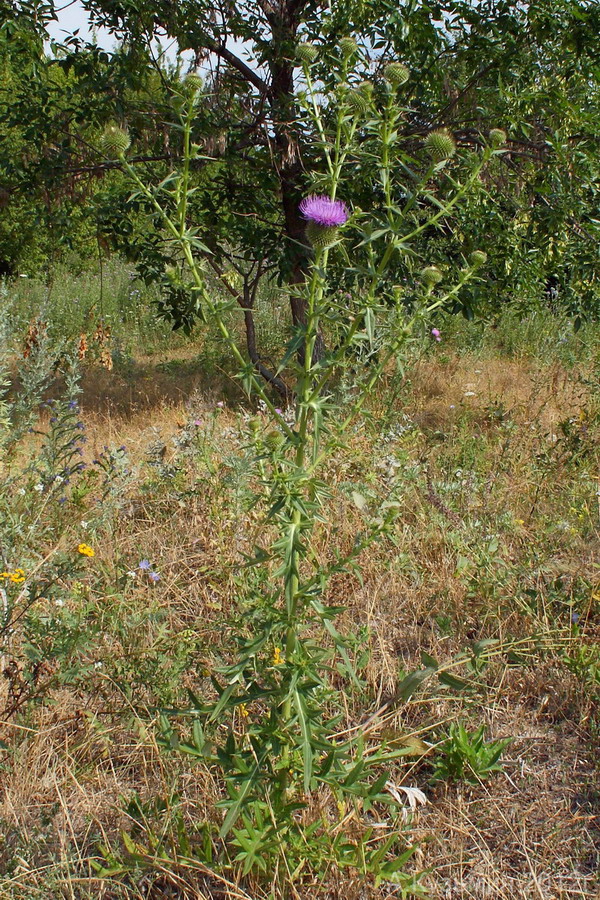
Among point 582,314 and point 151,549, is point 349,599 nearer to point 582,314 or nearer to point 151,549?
point 151,549

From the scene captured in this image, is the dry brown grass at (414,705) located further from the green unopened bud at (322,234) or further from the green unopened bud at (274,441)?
the green unopened bud at (322,234)

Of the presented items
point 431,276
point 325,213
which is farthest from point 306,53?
point 431,276

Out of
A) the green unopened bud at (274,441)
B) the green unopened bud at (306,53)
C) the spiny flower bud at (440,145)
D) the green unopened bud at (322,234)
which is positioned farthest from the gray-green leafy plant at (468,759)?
the green unopened bud at (306,53)

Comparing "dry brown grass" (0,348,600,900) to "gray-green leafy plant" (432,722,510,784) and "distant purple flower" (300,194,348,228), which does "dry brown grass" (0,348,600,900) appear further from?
"distant purple flower" (300,194,348,228)

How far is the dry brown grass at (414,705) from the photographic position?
182cm

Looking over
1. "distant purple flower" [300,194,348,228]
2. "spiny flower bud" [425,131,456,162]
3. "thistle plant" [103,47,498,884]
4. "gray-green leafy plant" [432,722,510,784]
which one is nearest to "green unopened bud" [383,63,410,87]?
"thistle plant" [103,47,498,884]

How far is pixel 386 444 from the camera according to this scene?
4.08 meters

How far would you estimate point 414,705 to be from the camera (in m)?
2.36

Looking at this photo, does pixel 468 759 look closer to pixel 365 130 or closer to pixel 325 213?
pixel 325 213

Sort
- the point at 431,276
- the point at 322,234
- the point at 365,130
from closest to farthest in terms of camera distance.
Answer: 1. the point at 322,234
2. the point at 431,276
3. the point at 365,130

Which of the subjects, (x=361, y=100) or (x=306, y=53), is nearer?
(x=361, y=100)

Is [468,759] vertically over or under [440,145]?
under

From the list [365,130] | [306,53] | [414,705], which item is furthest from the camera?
[365,130]

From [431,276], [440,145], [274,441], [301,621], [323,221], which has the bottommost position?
[301,621]
